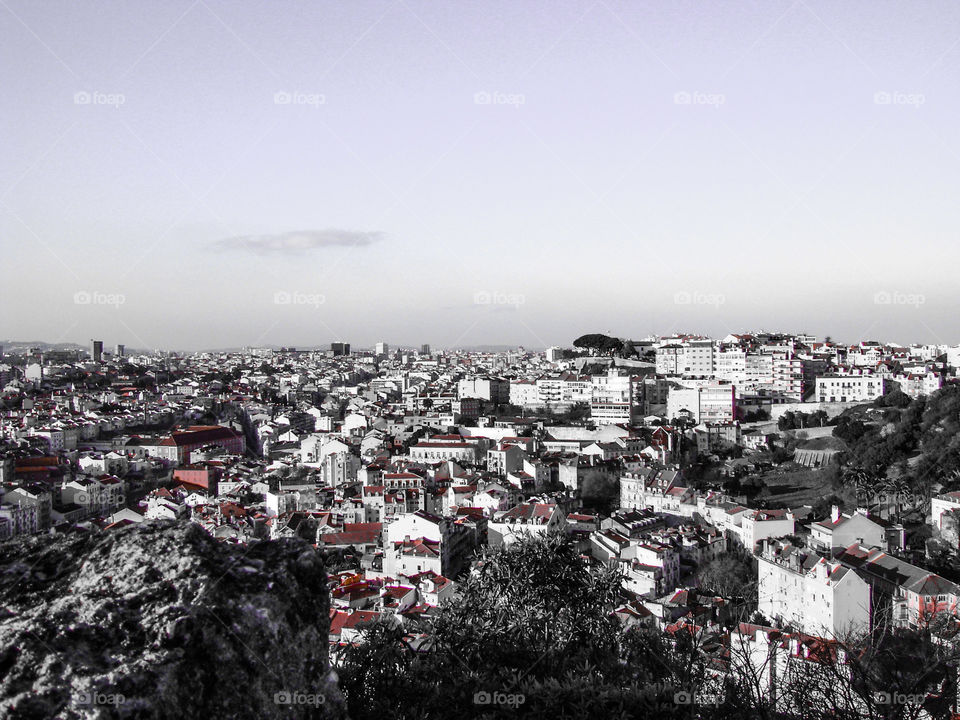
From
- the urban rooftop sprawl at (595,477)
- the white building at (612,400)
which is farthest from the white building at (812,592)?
the white building at (612,400)

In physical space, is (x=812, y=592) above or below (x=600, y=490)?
above

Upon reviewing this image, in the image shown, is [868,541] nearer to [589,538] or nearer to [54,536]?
[589,538]

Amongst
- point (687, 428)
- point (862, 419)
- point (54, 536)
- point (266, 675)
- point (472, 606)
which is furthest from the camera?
Result: point (687, 428)

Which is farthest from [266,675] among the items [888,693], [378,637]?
[888,693]

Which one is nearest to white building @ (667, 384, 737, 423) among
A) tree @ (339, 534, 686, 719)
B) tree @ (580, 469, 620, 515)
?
tree @ (580, 469, 620, 515)

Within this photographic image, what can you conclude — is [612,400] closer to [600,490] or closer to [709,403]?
[709,403]

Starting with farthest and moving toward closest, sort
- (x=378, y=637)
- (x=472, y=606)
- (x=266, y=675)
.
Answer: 1. (x=472, y=606)
2. (x=378, y=637)
3. (x=266, y=675)

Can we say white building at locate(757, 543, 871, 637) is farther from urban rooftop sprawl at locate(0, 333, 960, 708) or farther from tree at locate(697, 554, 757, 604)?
tree at locate(697, 554, 757, 604)

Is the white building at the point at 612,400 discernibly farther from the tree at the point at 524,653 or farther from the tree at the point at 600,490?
the tree at the point at 524,653

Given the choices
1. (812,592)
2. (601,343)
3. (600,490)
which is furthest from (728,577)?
(601,343)
